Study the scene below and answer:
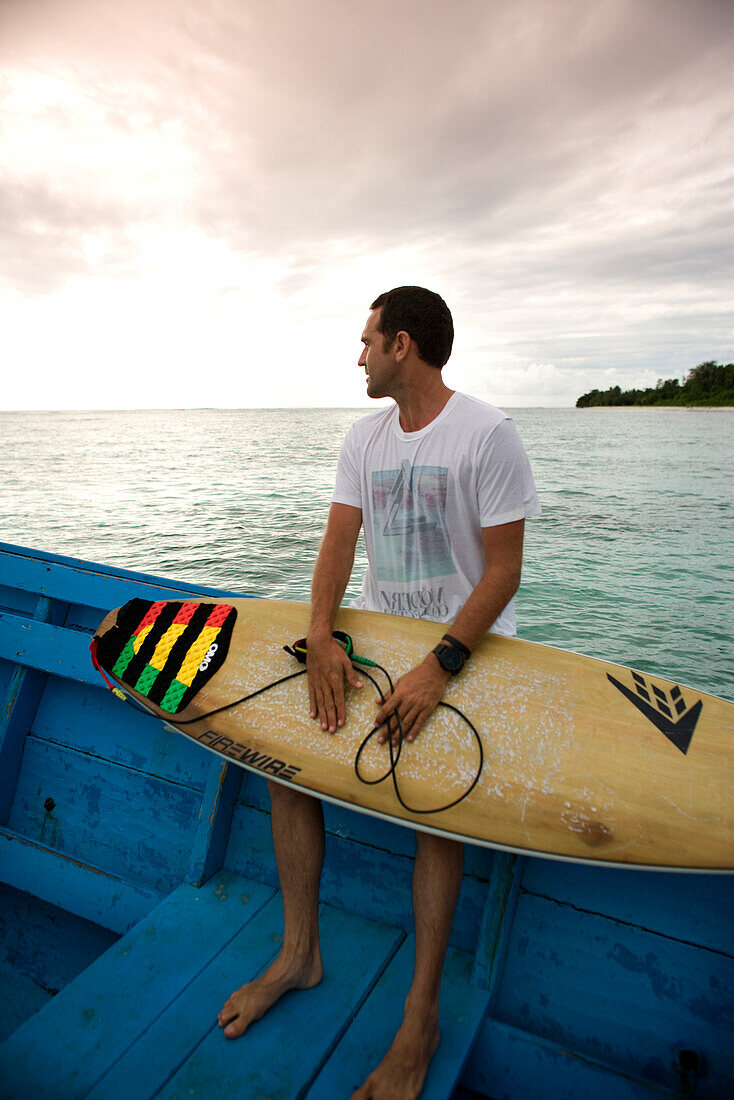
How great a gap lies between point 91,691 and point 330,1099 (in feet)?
5.50

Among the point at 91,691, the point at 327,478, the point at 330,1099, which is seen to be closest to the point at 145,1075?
the point at 330,1099

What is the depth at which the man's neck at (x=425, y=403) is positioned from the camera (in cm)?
202

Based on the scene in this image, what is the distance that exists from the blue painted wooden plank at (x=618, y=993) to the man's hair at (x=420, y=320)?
1.71 m

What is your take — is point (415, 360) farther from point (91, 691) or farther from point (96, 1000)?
point (96, 1000)

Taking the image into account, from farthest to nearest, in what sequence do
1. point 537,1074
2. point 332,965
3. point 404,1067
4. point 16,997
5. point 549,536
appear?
point 549,536
point 16,997
point 332,965
point 537,1074
point 404,1067

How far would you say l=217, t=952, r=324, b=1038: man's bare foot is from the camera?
1418 millimetres

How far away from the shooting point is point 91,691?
7.96 feet

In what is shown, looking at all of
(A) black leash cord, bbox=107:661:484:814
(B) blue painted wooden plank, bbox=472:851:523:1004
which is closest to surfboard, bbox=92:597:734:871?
(A) black leash cord, bbox=107:661:484:814

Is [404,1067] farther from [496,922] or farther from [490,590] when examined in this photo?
[490,590]

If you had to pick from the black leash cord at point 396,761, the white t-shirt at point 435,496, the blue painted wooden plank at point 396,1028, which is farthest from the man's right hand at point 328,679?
the blue painted wooden plank at point 396,1028

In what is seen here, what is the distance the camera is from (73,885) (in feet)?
6.84

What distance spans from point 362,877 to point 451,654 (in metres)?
0.76

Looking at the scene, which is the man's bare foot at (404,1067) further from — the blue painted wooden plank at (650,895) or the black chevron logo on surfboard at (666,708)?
the black chevron logo on surfboard at (666,708)

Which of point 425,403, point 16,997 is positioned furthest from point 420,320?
point 16,997
